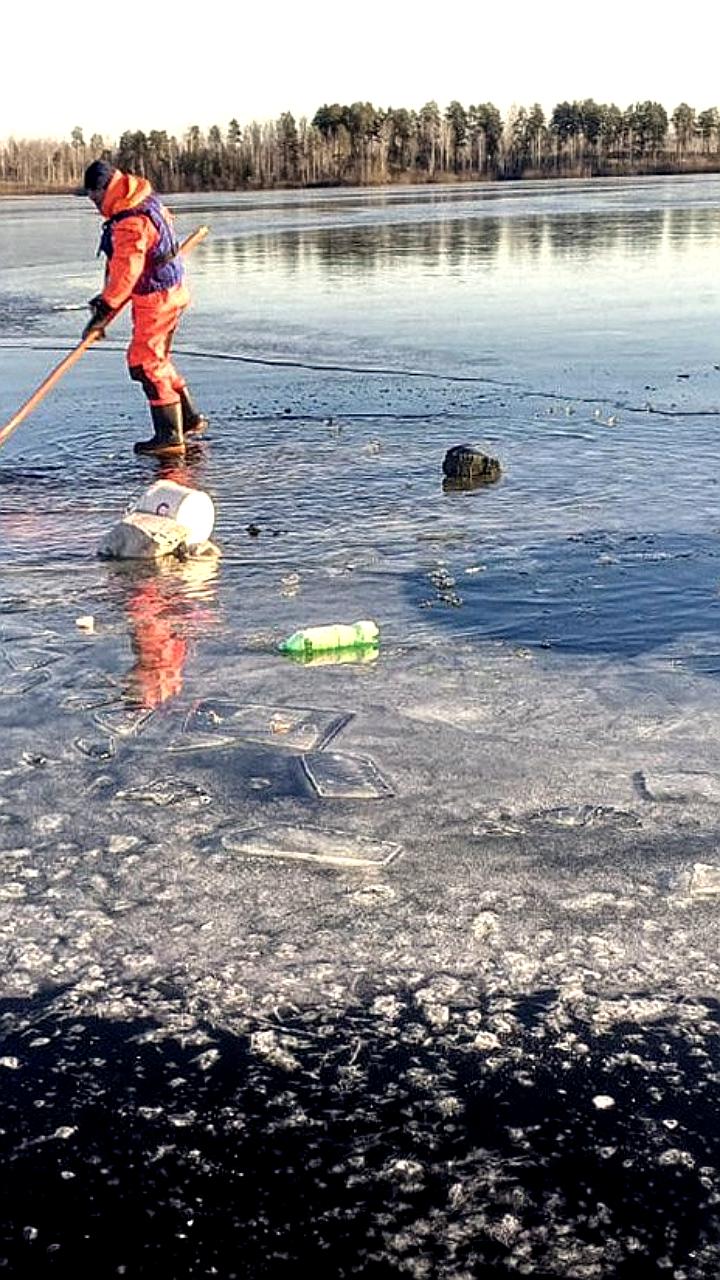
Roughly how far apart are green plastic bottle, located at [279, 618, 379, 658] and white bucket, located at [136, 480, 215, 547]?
140 centimetres

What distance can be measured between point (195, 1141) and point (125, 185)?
6.93m

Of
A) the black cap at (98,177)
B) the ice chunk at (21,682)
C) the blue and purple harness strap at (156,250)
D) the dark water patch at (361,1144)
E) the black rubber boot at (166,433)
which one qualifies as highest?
the black cap at (98,177)

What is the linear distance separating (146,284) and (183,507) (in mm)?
3057

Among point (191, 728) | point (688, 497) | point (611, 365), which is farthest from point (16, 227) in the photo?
point (191, 728)

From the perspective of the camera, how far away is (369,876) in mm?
3184

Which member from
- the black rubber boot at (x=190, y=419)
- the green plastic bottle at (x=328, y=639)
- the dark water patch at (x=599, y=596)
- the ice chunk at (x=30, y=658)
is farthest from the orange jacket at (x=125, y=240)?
the green plastic bottle at (x=328, y=639)

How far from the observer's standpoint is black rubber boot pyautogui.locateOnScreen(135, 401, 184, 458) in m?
8.46

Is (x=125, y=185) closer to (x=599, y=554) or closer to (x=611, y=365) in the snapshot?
(x=599, y=554)

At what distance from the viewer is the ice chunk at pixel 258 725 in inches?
157

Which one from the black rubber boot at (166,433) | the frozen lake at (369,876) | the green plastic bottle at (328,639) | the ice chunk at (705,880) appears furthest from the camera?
the black rubber boot at (166,433)

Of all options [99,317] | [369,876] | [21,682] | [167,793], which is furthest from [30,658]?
[99,317]

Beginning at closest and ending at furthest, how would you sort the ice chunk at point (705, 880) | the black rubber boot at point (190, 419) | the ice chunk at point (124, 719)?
the ice chunk at point (705, 880), the ice chunk at point (124, 719), the black rubber boot at point (190, 419)

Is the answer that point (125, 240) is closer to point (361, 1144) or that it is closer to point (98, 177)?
point (98, 177)

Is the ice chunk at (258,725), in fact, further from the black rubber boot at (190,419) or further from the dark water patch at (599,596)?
the black rubber boot at (190,419)
